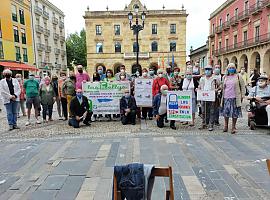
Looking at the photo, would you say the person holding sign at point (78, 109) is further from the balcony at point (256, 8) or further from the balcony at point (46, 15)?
the balcony at point (46, 15)

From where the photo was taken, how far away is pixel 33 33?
36.5m

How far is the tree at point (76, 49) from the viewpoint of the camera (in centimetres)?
5331

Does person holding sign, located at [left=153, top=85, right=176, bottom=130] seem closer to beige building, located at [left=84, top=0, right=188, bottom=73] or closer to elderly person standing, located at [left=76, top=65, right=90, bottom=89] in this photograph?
elderly person standing, located at [left=76, top=65, right=90, bottom=89]

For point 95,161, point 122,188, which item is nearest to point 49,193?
point 95,161

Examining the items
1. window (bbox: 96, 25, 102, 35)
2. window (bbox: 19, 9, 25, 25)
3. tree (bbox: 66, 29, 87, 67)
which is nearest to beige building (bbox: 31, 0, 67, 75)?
window (bbox: 19, 9, 25, 25)

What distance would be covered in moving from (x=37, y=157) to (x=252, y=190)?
407 centimetres

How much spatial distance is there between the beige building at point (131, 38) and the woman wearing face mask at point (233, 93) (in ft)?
121

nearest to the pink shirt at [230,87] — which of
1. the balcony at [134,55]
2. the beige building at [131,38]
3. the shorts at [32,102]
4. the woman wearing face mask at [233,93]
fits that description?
the woman wearing face mask at [233,93]

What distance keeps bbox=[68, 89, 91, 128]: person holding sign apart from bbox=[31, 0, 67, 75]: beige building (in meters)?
29.4

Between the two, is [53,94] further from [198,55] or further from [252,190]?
[198,55]

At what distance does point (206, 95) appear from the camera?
21.9 ft

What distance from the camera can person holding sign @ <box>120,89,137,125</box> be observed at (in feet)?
25.5

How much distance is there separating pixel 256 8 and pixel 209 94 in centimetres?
2423

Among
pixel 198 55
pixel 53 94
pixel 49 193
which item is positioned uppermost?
pixel 198 55
